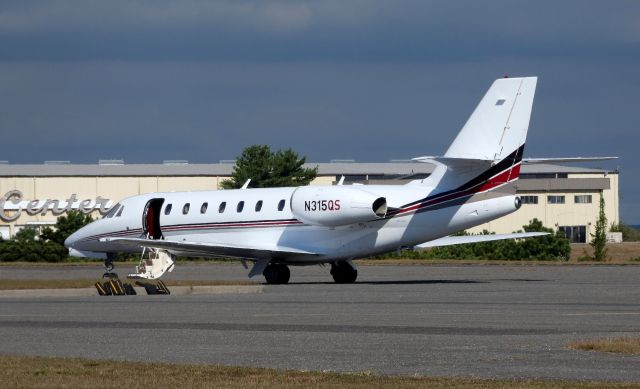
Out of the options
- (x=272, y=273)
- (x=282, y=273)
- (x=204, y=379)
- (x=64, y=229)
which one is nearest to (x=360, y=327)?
(x=204, y=379)

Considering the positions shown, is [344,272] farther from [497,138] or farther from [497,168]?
[497,138]

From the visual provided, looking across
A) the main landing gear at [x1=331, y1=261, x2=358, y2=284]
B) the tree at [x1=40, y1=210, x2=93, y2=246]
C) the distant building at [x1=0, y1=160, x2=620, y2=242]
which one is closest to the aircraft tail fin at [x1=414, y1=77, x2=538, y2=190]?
the main landing gear at [x1=331, y1=261, x2=358, y2=284]

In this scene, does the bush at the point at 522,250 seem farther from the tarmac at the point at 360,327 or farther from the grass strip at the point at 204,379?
the grass strip at the point at 204,379

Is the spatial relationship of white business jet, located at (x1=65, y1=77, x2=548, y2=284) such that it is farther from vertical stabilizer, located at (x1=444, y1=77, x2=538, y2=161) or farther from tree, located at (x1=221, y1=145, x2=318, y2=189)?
tree, located at (x1=221, y1=145, x2=318, y2=189)

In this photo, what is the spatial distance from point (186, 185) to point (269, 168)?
715 centimetres

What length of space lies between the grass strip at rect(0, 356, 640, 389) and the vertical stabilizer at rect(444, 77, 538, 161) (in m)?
22.6

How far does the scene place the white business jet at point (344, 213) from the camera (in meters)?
37.3

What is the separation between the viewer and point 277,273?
41.2 metres

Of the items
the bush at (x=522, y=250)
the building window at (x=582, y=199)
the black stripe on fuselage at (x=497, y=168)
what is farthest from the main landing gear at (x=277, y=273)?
the building window at (x=582, y=199)

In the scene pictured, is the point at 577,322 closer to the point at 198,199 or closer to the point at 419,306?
the point at 419,306

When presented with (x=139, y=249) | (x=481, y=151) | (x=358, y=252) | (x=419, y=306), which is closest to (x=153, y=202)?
(x=139, y=249)

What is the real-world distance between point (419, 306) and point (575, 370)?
11860mm

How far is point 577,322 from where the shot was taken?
22.2 m

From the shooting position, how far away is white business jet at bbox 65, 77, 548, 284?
3728 cm
